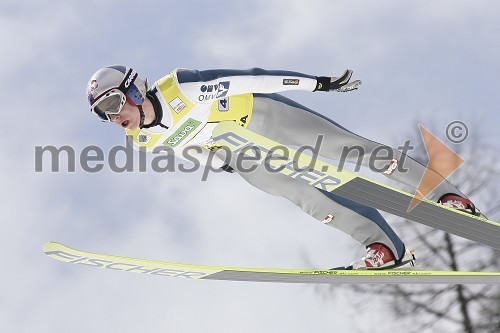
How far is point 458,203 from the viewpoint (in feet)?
18.0

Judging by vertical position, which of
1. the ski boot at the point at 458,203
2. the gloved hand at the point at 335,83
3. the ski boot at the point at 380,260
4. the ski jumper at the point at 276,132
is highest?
the gloved hand at the point at 335,83

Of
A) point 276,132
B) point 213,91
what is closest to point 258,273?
point 276,132

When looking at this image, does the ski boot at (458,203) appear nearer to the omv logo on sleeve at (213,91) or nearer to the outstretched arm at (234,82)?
the outstretched arm at (234,82)

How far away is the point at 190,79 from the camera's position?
5055 millimetres

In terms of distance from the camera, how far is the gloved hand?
17.6 feet

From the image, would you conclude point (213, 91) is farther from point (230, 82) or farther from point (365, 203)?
point (365, 203)

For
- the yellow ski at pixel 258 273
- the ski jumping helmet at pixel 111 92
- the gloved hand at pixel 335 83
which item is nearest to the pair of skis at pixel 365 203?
the yellow ski at pixel 258 273

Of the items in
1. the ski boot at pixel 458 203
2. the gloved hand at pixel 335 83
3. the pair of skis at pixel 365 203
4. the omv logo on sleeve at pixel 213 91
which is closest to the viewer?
the omv logo on sleeve at pixel 213 91

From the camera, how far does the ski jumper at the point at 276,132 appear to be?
511 cm

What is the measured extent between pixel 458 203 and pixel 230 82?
220 cm

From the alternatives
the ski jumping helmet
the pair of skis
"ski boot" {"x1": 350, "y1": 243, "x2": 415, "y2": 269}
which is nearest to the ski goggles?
the ski jumping helmet

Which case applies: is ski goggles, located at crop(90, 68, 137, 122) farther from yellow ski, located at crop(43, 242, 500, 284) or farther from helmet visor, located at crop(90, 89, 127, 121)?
yellow ski, located at crop(43, 242, 500, 284)

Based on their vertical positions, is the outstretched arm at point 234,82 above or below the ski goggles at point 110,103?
above

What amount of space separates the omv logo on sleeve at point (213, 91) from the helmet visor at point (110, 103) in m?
0.60
